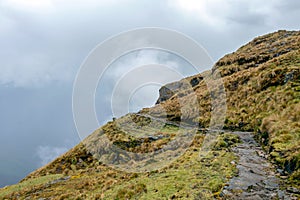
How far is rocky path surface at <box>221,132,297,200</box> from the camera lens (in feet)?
39.0

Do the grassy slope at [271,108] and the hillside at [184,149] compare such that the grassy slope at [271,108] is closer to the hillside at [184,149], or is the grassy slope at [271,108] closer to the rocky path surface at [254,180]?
the hillside at [184,149]

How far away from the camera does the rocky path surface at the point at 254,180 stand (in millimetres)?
11891

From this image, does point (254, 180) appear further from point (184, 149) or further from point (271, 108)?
point (271, 108)

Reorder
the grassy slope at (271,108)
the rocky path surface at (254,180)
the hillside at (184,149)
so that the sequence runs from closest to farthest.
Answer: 1. the rocky path surface at (254,180)
2. the hillside at (184,149)
3. the grassy slope at (271,108)

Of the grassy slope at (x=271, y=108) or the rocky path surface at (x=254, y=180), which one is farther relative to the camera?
the grassy slope at (x=271, y=108)

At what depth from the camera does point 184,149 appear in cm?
2405

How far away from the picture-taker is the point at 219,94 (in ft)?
131

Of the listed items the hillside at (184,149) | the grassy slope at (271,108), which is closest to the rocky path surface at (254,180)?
the hillside at (184,149)

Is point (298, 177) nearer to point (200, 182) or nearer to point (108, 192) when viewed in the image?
point (200, 182)

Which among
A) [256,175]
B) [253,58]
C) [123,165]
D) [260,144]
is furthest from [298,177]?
[253,58]

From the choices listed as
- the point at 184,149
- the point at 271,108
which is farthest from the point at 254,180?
the point at 271,108

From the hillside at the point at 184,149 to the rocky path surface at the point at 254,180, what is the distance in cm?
43

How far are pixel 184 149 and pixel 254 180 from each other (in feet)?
34.8

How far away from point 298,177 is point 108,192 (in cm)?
1020
